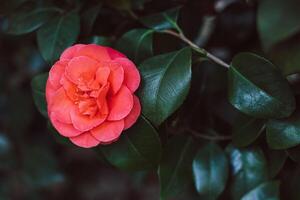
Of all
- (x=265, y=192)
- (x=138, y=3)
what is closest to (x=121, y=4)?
(x=138, y=3)

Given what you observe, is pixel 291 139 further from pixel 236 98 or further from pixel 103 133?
pixel 103 133

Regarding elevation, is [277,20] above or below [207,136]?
above

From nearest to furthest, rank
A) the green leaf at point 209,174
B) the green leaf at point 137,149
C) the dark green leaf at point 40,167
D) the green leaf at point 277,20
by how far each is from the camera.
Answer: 1. the green leaf at point 277,20
2. the green leaf at point 137,149
3. the green leaf at point 209,174
4. the dark green leaf at point 40,167

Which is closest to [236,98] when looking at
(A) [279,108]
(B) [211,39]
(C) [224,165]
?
(A) [279,108]

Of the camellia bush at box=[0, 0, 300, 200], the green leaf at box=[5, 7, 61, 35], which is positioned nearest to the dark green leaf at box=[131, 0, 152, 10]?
the camellia bush at box=[0, 0, 300, 200]

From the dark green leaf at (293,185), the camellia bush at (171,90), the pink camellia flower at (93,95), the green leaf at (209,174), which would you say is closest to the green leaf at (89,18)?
the camellia bush at (171,90)

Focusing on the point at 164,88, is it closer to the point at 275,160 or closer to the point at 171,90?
the point at 171,90

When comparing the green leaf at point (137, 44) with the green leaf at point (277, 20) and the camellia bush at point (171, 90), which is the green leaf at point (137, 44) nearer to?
the camellia bush at point (171, 90)
